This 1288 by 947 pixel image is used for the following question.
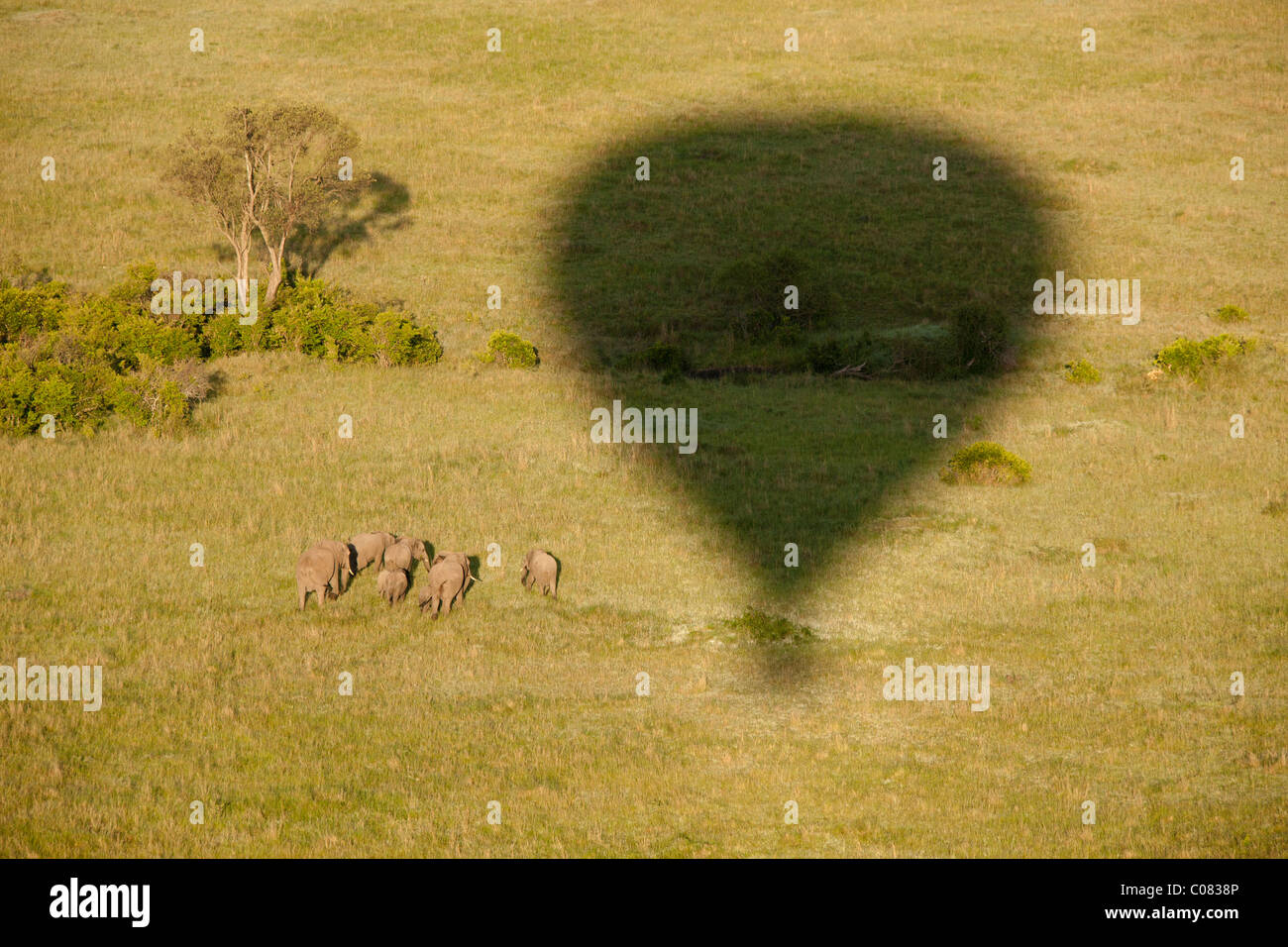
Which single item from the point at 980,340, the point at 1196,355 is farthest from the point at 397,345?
the point at 1196,355

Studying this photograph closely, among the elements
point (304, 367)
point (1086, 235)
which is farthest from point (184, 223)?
point (1086, 235)

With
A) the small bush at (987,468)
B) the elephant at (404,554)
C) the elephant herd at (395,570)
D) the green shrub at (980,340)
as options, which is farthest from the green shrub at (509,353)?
the elephant at (404,554)

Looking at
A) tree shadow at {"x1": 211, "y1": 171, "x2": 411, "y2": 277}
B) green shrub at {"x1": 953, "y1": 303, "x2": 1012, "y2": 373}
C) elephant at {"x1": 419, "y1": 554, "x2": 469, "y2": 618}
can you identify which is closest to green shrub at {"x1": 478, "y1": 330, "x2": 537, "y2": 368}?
tree shadow at {"x1": 211, "y1": 171, "x2": 411, "y2": 277}

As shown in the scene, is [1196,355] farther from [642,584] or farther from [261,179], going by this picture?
[261,179]

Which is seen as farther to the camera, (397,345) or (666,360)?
(666,360)

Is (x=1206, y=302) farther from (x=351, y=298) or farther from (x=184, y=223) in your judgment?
(x=184, y=223)

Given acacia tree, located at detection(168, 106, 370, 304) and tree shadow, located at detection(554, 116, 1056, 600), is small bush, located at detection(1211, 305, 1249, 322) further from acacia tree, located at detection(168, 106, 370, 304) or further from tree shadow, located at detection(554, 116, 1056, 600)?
acacia tree, located at detection(168, 106, 370, 304)

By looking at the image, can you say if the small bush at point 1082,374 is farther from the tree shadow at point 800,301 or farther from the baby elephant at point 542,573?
the baby elephant at point 542,573
